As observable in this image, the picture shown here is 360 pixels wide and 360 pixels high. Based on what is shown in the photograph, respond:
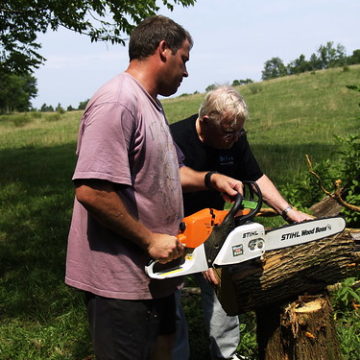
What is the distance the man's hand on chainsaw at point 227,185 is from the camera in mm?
2639

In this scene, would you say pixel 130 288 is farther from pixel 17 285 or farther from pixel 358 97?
pixel 358 97

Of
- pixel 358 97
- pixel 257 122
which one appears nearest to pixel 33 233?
pixel 257 122

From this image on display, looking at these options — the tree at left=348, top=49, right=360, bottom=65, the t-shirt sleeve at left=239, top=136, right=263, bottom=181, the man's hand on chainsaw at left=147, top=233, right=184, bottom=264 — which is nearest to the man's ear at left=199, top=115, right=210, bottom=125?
the t-shirt sleeve at left=239, top=136, right=263, bottom=181

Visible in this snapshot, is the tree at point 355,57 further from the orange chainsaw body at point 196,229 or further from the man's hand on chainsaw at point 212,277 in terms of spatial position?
the orange chainsaw body at point 196,229

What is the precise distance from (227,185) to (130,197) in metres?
0.83

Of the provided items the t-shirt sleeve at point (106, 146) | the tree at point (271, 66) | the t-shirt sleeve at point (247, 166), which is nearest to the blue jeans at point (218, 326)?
the t-shirt sleeve at point (247, 166)

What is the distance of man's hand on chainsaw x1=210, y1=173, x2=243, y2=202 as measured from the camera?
2.64 metres

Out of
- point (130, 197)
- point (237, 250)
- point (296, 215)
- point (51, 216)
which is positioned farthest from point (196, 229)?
point (51, 216)

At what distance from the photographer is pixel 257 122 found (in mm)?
18984

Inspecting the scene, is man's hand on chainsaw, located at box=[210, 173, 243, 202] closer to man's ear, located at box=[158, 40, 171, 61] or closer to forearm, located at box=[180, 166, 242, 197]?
forearm, located at box=[180, 166, 242, 197]

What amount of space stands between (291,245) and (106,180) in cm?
128

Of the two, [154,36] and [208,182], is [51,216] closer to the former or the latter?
[208,182]

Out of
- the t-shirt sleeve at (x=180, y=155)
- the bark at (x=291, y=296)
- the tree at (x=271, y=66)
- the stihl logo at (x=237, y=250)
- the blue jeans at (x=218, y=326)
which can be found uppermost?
the tree at (x=271, y=66)

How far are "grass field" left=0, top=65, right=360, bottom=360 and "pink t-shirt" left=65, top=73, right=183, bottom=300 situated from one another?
1.73m
